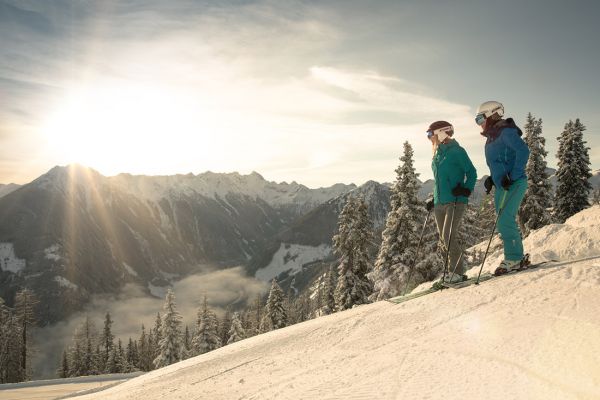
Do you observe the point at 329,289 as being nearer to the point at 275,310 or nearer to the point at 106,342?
the point at 275,310

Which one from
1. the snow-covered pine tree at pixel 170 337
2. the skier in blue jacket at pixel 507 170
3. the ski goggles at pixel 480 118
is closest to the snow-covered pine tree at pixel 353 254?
the snow-covered pine tree at pixel 170 337

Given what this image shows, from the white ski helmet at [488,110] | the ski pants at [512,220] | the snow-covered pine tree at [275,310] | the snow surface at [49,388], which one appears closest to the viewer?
the ski pants at [512,220]

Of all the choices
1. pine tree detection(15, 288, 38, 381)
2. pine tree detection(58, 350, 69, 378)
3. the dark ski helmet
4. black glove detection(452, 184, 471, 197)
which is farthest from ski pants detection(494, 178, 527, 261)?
pine tree detection(58, 350, 69, 378)

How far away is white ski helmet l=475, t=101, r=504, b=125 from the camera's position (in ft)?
21.5

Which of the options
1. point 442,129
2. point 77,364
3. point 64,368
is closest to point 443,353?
point 442,129

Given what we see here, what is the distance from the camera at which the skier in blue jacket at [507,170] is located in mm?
6203

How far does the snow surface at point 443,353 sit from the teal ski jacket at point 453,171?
1732 millimetres

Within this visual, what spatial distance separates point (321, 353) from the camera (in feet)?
17.0

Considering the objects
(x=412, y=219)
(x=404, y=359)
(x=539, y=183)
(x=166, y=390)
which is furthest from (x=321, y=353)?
(x=539, y=183)

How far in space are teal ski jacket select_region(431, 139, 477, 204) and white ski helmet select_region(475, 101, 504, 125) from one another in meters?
0.56

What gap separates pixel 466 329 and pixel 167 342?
142ft

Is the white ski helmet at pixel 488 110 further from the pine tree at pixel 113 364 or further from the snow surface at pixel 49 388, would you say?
the pine tree at pixel 113 364

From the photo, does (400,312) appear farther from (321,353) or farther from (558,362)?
(558,362)

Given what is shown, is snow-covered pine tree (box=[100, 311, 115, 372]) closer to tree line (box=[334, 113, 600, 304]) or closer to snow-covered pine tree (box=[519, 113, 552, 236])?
tree line (box=[334, 113, 600, 304])
